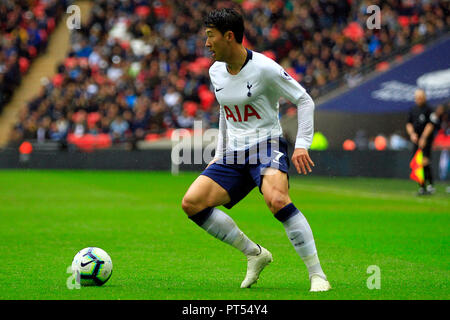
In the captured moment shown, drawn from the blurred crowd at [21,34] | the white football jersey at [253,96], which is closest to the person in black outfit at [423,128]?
the white football jersey at [253,96]

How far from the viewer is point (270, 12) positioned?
30953 millimetres

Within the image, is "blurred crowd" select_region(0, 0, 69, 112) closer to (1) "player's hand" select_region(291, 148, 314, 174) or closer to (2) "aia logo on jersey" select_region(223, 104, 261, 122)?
(2) "aia logo on jersey" select_region(223, 104, 261, 122)

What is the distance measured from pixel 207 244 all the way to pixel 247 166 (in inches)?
139

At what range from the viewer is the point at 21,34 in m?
36.2

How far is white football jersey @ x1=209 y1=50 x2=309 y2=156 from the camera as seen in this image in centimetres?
653

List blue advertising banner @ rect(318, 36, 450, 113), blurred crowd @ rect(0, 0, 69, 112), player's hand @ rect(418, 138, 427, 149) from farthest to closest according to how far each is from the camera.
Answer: blurred crowd @ rect(0, 0, 69, 112) < blue advertising banner @ rect(318, 36, 450, 113) < player's hand @ rect(418, 138, 427, 149)

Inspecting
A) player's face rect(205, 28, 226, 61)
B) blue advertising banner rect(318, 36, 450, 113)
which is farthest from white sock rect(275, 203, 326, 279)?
blue advertising banner rect(318, 36, 450, 113)

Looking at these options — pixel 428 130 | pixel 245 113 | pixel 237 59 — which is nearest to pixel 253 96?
pixel 245 113

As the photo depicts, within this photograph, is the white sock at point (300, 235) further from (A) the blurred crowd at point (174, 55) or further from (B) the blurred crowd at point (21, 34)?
(B) the blurred crowd at point (21, 34)

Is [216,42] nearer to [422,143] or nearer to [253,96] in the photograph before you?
[253,96]

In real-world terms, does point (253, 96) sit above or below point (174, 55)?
below

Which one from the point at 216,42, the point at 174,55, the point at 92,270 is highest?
the point at 174,55

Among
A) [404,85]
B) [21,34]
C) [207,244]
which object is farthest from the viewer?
[21,34]

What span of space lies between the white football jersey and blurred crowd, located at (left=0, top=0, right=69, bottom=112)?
29.9 m
